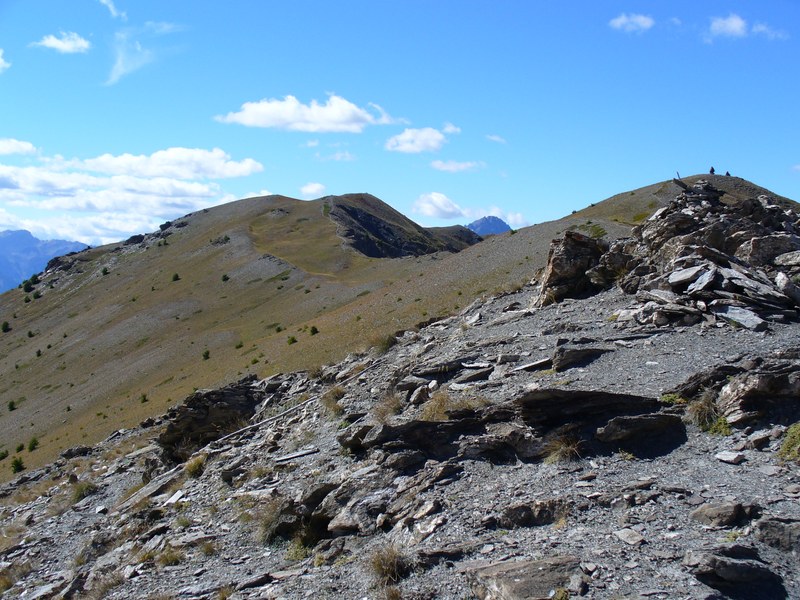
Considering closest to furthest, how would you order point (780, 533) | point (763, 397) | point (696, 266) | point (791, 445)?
point (780, 533), point (791, 445), point (763, 397), point (696, 266)

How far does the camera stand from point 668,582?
22.0 feet

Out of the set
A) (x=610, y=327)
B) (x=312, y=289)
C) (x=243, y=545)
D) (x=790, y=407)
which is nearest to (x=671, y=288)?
(x=610, y=327)

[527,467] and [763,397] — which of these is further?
[527,467]

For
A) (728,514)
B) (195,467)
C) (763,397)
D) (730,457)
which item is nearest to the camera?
(728,514)

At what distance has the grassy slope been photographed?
31986 mm

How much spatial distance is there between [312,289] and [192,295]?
17.2 meters

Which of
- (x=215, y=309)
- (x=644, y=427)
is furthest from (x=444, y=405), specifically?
(x=215, y=309)

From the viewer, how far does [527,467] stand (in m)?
10.2

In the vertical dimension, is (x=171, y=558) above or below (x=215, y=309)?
below

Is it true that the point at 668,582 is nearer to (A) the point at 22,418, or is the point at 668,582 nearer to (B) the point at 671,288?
(B) the point at 671,288

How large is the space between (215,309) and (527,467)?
51.8m

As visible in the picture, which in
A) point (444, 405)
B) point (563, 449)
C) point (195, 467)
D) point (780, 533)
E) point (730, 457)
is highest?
point (444, 405)

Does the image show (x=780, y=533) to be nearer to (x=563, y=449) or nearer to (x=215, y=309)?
(x=563, y=449)

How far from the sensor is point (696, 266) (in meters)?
14.8
